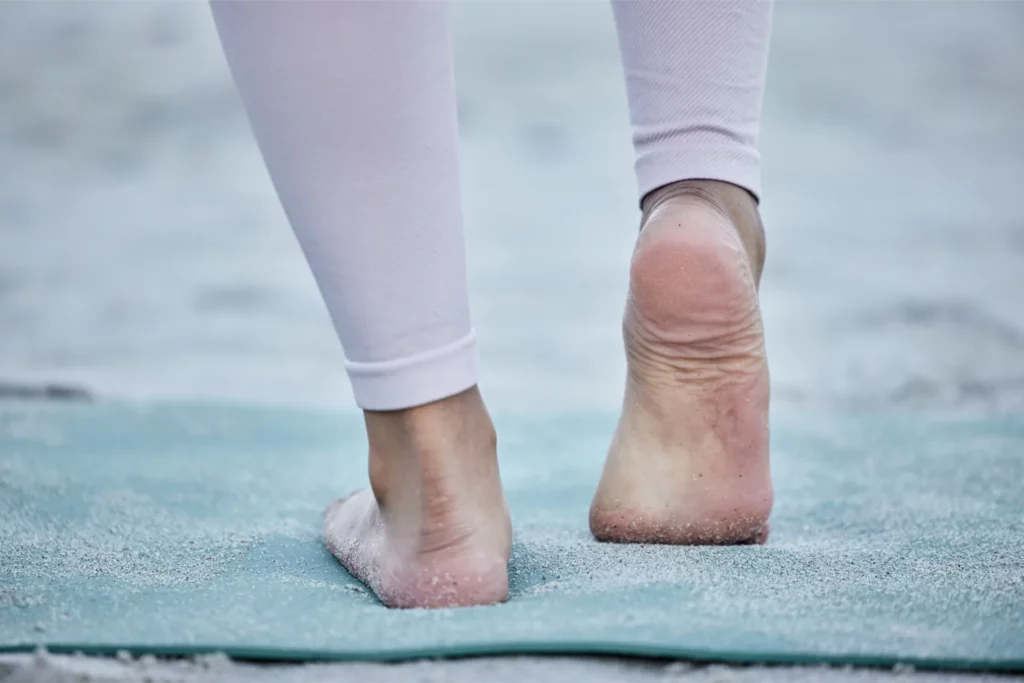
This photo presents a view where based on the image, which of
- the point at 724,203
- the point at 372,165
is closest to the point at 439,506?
the point at 372,165

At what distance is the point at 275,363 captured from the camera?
2039mm

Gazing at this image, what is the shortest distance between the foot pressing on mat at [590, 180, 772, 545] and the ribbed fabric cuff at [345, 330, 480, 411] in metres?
0.18

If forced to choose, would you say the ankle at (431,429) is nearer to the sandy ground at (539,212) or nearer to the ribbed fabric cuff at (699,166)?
the ribbed fabric cuff at (699,166)

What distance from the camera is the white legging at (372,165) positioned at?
0.52 meters

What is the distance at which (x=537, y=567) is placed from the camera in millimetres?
662

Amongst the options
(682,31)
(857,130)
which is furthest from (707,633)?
(857,130)

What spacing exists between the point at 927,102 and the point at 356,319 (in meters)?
3.59

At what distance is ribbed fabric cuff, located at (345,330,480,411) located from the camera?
57 centimetres

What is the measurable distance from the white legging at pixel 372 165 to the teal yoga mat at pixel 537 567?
129 mm

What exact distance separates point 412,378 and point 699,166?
0.31m

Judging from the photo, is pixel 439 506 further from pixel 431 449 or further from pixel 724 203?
pixel 724 203

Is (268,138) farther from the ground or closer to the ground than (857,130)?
farther from the ground

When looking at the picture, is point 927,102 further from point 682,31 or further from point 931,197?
point 682,31

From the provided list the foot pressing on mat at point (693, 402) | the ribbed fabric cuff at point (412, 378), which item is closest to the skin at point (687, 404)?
the foot pressing on mat at point (693, 402)
